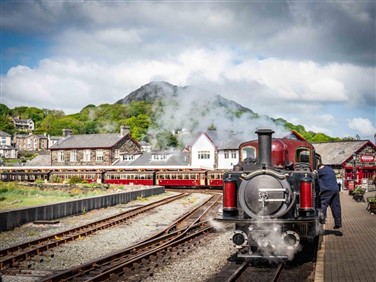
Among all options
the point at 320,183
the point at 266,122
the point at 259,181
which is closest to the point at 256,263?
the point at 259,181

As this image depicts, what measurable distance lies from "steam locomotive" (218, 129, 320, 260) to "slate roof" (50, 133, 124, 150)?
2213 inches

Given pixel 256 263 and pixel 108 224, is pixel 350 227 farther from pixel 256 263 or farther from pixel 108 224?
pixel 108 224

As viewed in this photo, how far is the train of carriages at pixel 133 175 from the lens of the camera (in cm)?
4619

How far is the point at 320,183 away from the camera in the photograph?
38.7 ft

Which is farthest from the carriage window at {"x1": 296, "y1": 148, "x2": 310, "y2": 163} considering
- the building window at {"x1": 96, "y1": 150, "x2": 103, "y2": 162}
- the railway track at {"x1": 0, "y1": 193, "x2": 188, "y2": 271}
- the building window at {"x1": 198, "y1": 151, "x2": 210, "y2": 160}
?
the building window at {"x1": 96, "y1": 150, "x2": 103, "y2": 162}

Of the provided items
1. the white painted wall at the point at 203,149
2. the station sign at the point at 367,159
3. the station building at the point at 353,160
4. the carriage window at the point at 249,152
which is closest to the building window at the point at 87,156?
the white painted wall at the point at 203,149

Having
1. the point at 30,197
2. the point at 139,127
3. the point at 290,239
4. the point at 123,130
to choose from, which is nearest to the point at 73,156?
the point at 123,130

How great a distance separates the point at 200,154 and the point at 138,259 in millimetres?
47126

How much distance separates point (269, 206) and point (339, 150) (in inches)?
1684

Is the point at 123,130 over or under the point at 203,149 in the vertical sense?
over

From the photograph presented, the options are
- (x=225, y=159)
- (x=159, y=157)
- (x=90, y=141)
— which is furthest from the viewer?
(x=90, y=141)

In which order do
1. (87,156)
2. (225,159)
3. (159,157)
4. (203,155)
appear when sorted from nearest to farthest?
1. (225,159)
2. (203,155)
3. (159,157)
4. (87,156)

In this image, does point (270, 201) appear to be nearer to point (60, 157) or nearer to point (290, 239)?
point (290, 239)

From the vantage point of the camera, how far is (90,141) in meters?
66.8
